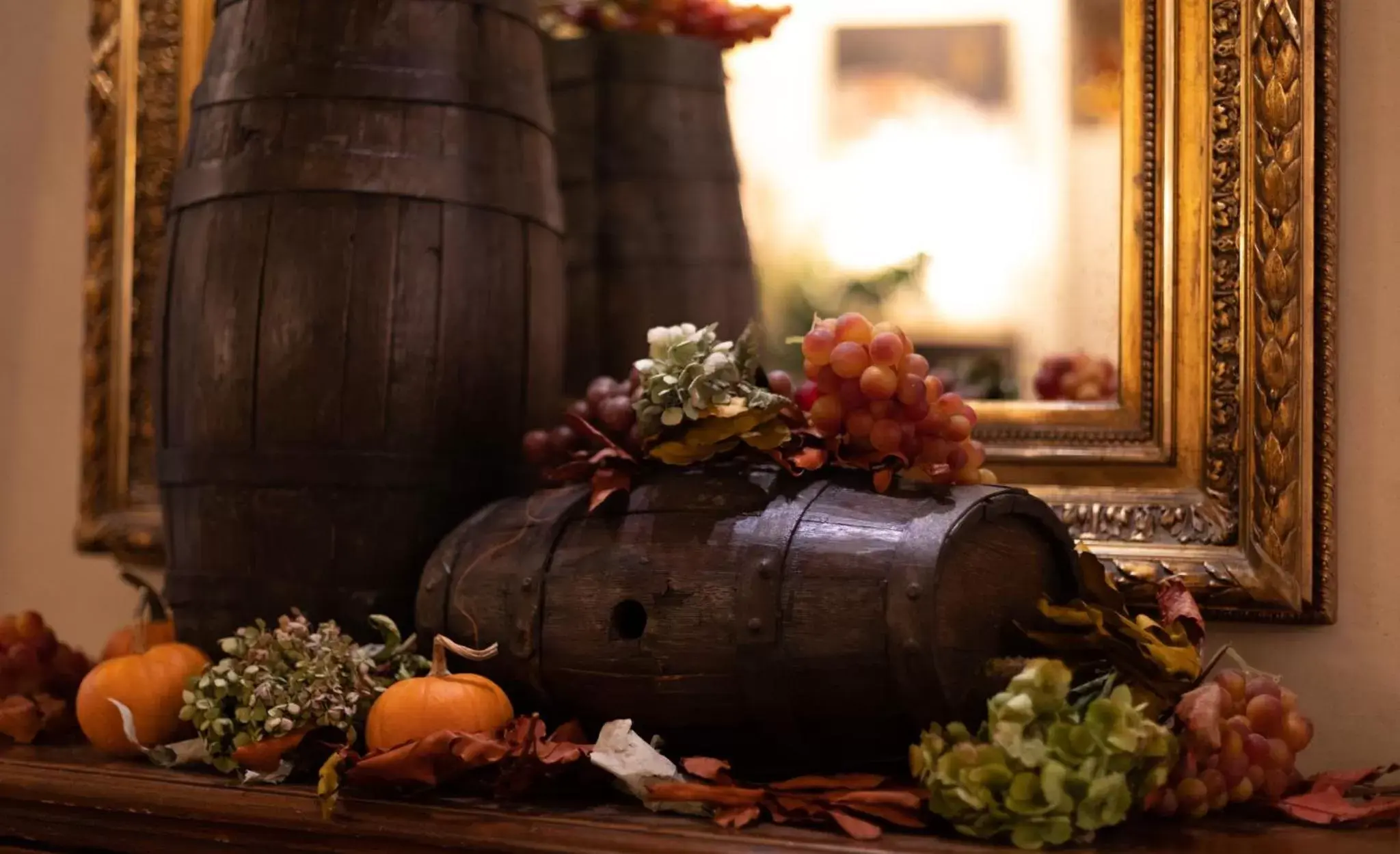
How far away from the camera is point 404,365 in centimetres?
136

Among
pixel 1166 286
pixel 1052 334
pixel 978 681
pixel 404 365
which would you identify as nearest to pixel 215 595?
pixel 404 365

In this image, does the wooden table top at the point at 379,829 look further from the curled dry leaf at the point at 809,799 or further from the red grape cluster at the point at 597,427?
the red grape cluster at the point at 597,427

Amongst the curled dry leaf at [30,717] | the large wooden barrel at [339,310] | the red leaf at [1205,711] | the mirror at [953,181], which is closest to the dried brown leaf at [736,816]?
the red leaf at [1205,711]

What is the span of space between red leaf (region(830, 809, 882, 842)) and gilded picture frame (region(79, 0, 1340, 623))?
534mm

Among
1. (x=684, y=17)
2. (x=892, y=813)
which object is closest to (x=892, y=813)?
(x=892, y=813)

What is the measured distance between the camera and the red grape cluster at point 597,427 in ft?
4.27

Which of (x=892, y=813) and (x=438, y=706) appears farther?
(x=438, y=706)

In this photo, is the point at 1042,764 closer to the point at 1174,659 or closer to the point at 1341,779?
the point at 1174,659

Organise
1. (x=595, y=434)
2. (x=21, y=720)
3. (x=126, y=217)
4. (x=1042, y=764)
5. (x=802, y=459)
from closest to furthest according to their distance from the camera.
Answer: (x=1042, y=764), (x=802, y=459), (x=595, y=434), (x=21, y=720), (x=126, y=217)

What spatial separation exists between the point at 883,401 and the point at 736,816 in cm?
38

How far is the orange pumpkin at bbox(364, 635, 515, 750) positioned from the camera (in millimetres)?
1146

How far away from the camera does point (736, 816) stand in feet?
3.42

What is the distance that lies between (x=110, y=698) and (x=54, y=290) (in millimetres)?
881

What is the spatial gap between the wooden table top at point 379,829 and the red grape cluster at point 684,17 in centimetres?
96
